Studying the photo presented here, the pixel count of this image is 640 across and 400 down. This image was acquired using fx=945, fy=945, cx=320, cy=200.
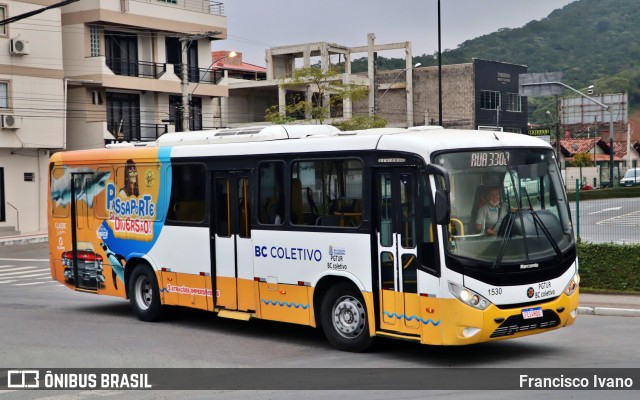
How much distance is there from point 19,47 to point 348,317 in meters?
35.7

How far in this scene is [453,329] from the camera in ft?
38.6

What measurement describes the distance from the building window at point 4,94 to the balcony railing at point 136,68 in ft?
21.6

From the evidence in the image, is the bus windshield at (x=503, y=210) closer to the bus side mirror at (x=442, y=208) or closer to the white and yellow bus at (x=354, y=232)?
the white and yellow bus at (x=354, y=232)

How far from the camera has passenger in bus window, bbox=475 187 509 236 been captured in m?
12.0

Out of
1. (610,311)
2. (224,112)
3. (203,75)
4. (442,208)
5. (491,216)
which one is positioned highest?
(203,75)

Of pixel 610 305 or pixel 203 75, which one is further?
pixel 203 75

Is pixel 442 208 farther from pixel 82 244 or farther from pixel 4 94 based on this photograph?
pixel 4 94

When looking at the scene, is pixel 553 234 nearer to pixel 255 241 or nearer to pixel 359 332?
pixel 359 332

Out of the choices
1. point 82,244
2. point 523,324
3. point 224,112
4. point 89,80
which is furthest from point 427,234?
point 224,112

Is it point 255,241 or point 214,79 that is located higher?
point 214,79

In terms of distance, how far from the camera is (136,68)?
52.0 meters

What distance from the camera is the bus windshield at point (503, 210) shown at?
11.9 metres

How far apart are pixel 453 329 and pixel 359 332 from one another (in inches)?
69.7

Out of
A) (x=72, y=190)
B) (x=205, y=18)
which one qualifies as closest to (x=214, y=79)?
(x=205, y=18)
